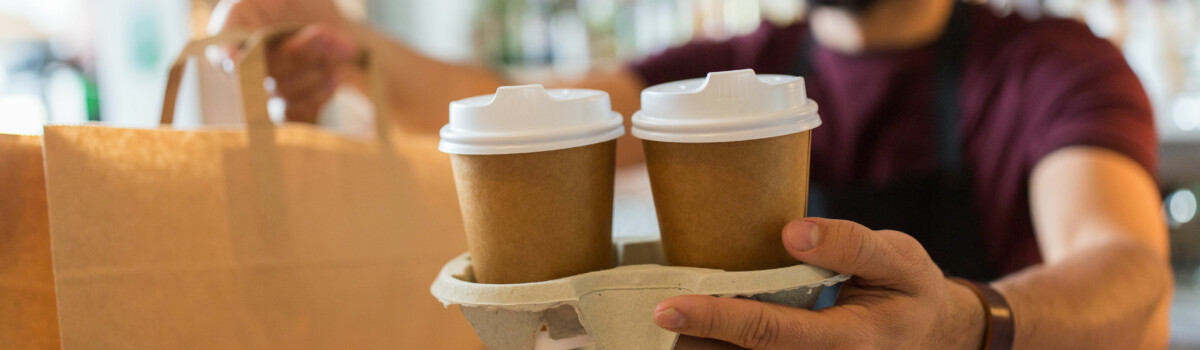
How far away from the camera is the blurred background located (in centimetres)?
146

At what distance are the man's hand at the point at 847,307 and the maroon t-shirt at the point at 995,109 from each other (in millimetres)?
589

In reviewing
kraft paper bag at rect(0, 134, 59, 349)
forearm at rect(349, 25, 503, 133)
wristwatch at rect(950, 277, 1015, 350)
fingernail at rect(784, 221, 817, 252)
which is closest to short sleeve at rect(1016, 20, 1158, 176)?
wristwatch at rect(950, 277, 1015, 350)

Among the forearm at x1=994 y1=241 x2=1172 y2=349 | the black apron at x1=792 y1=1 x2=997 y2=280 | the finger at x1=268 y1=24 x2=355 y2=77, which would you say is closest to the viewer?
the forearm at x1=994 y1=241 x2=1172 y2=349

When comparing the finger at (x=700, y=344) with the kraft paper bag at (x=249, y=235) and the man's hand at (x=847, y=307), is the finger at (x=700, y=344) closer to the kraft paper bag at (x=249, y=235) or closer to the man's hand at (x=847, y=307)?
the man's hand at (x=847, y=307)

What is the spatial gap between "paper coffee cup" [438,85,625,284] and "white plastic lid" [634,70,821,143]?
2.1 inches

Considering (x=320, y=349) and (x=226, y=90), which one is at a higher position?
(x=226, y=90)

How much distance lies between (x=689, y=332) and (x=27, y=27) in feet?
5.26

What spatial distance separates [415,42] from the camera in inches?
106

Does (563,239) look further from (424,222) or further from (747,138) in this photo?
(424,222)

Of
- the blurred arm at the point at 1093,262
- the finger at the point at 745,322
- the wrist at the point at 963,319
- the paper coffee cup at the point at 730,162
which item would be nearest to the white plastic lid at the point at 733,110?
the paper coffee cup at the point at 730,162

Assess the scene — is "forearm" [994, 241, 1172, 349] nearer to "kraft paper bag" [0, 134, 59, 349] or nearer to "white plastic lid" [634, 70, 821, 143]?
"white plastic lid" [634, 70, 821, 143]

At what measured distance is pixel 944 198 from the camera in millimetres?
Answer: 1182

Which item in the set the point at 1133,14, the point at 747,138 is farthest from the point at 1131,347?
the point at 1133,14

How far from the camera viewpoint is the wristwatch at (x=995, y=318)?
612mm
